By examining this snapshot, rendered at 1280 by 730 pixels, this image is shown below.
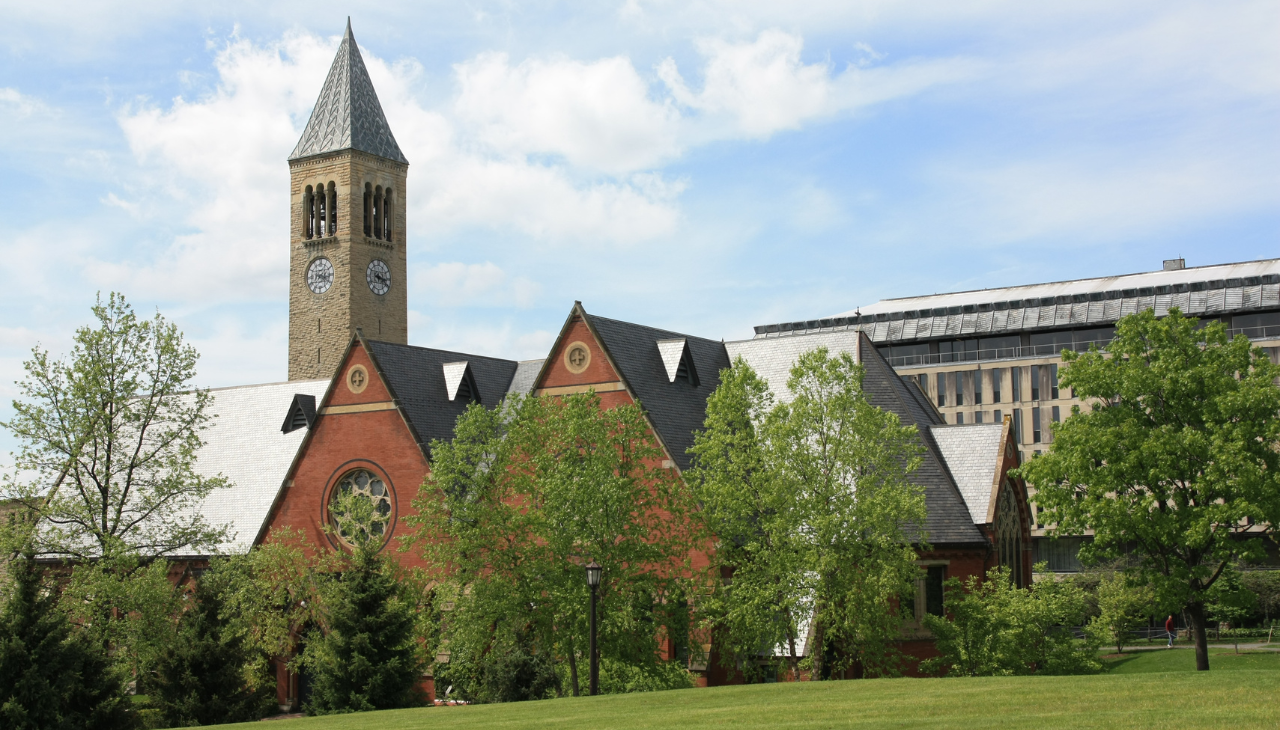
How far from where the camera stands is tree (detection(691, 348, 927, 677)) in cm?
3084

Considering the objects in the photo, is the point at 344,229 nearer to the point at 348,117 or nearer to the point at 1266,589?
the point at 348,117

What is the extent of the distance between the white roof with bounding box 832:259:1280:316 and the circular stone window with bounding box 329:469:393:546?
78114 millimetres

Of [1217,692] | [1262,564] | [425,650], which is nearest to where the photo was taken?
[1217,692]

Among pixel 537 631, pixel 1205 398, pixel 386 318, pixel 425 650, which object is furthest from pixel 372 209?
pixel 1205 398

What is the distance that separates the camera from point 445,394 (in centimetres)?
4569

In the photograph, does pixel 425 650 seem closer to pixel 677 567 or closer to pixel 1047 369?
pixel 677 567

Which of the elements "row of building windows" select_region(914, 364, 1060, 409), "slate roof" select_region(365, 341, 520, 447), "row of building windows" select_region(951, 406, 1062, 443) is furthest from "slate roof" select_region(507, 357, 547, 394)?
"row of building windows" select_region(951, 406, 1062, 443)

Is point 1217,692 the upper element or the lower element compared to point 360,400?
lower

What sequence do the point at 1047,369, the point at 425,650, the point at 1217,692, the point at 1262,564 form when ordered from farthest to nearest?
the point at 1047,369 → the point at 1262,564 → the point at 425,650 → the point at 1217,692

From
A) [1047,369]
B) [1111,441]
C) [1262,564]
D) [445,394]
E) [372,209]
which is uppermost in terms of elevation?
[372,209]

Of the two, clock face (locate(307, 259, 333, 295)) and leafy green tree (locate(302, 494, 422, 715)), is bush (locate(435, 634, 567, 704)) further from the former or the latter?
clock face (locate(307, 259, 333, 295))

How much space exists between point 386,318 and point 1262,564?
6739 cm

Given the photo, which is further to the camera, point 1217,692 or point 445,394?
point 445,394

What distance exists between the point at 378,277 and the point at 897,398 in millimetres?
50399
